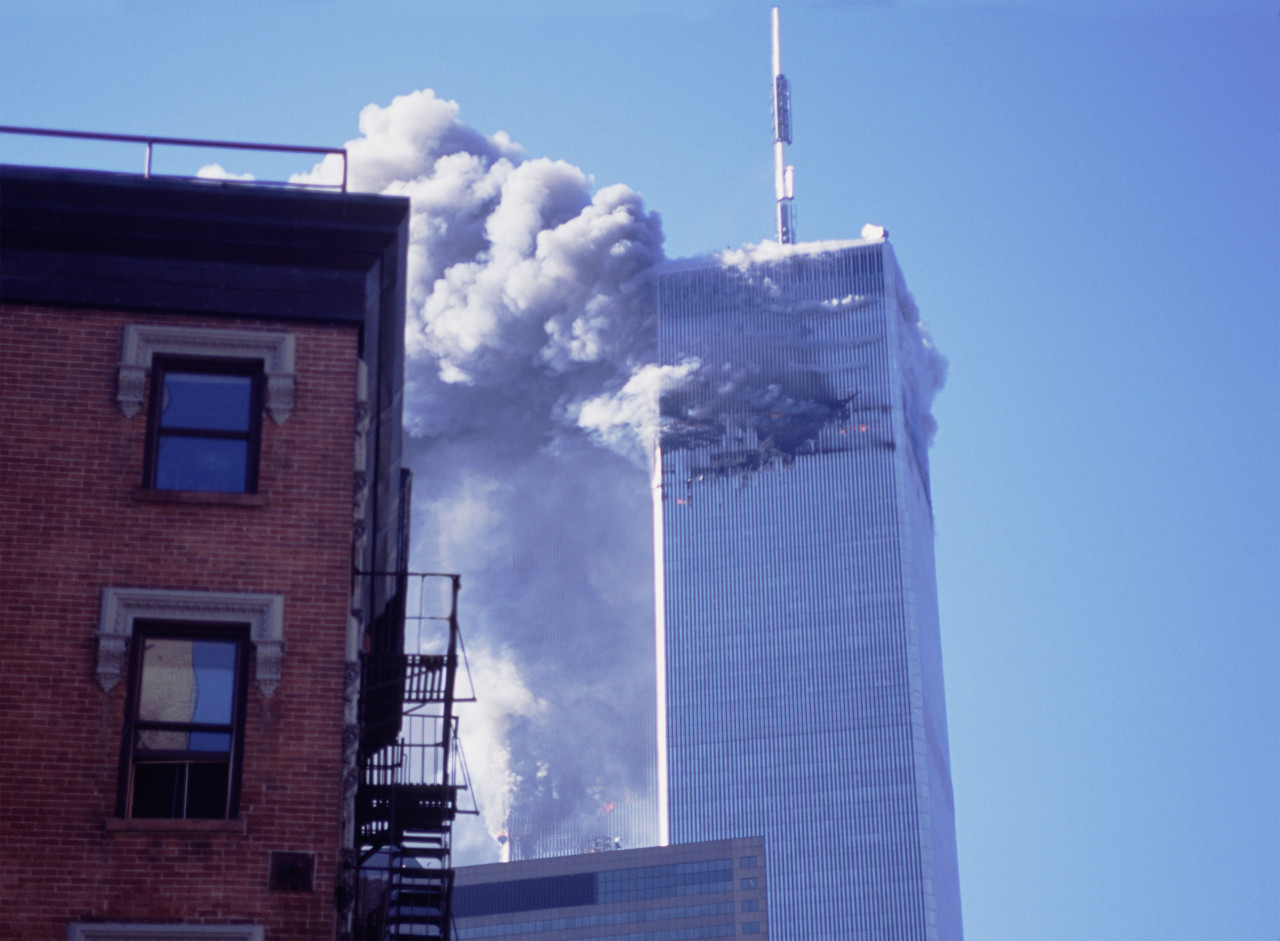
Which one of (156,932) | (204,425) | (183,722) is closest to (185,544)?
(204,425)

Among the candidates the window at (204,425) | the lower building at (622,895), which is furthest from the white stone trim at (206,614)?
the lower building at (622,895)

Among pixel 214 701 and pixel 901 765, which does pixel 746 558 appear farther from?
pixel 214 701

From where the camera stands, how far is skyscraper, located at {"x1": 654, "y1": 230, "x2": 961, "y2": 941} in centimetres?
16650

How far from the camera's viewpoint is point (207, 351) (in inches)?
706

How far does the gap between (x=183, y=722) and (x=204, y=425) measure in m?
2.84

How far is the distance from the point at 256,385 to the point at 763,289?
7222 inches

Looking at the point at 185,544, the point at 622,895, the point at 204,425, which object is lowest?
the point at 185,544

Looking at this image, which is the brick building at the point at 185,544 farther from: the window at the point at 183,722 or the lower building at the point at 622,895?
the lower building at the point at 622,895

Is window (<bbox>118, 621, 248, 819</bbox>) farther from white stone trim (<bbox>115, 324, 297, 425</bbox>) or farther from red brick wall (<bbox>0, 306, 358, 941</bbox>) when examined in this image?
white stone trim (<bbox>115, 324, 297, 425</bbox>)

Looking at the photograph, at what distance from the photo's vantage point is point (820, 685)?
576ft

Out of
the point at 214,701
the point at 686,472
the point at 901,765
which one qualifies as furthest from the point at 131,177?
the point at 686,472

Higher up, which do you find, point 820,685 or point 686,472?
point 686,472

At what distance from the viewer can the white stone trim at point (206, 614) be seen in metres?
16.7

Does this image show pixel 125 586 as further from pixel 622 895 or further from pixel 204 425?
pixel 622 895
